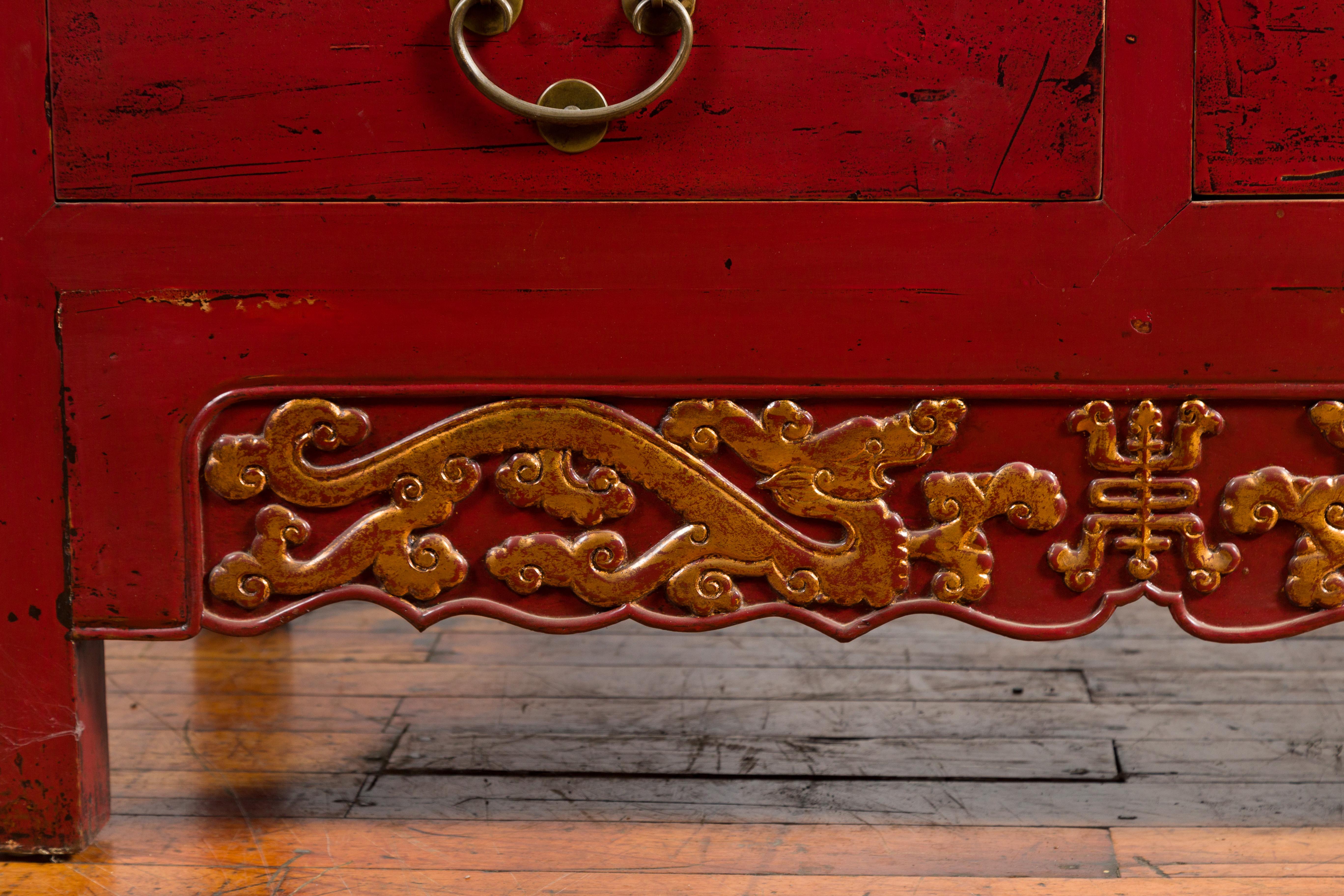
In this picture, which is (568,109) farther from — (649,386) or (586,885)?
(586,885)

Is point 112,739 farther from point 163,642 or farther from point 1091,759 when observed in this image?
point 1091,759

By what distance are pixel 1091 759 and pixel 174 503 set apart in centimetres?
73

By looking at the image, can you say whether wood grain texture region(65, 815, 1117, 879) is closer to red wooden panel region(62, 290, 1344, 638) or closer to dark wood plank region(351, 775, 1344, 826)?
dark wood plank region(351, 775, 1344, 826)

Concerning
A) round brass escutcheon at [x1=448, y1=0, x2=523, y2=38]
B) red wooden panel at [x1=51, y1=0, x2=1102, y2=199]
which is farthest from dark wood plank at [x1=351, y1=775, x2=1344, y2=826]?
round brass escutcheon at [x1=448, y1=0, x2=523, y2=38]

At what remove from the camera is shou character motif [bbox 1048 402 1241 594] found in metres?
0.74

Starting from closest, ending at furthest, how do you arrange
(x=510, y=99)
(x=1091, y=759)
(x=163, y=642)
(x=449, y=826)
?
(x=510, y=99)
(x=449, y=826)
(x=1091, y=759)
(x=163, y=642)

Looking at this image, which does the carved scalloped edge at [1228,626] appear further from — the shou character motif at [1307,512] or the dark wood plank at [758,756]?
the dark wood plank at [758,756]

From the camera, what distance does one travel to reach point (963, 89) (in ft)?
2.35

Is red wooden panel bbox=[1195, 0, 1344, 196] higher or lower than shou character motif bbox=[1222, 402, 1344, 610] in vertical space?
higher

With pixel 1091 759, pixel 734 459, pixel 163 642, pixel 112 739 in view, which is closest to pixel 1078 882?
pixel 1091 759

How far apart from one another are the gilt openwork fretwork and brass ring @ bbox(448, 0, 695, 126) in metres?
0.18

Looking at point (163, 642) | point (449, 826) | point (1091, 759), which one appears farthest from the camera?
point (163, 642)

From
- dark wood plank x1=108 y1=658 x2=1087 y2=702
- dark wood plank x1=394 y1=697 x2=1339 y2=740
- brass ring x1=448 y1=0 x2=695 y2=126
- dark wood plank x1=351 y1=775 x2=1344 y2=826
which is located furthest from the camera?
dark wood plank x1=108 y1=658 x2=1087 y2=702

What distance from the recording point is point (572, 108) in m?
0.70
